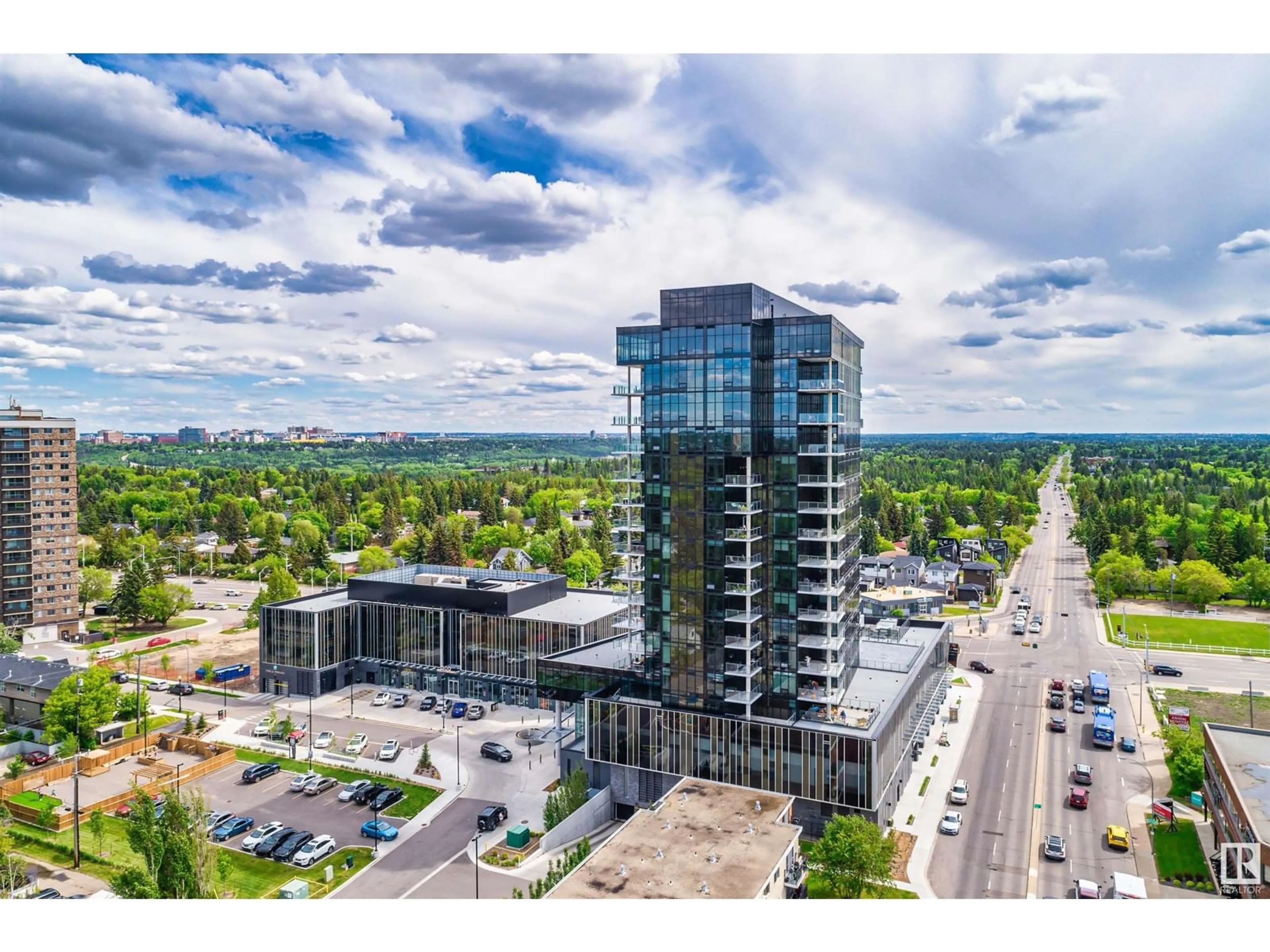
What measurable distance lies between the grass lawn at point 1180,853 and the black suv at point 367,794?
95.9ft

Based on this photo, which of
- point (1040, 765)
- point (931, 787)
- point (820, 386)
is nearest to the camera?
point (820, 386)

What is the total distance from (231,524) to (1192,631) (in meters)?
107

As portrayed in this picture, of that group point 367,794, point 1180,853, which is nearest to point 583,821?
point 367,794

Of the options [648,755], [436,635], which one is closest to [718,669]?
[648,755]

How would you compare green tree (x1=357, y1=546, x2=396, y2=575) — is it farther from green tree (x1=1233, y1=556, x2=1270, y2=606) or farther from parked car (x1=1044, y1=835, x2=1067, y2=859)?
green tree (x1=1233, y1=556, x2=1270, y2=606)

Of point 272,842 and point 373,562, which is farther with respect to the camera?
point 373,562

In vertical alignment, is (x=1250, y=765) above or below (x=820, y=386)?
below

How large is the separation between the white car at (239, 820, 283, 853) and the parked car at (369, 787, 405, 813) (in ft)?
11.6

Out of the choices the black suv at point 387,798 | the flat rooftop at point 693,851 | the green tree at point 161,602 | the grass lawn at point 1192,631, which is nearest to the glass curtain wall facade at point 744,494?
the flat rooftop at point 693,851

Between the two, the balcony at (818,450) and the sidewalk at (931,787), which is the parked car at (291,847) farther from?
the balcony at (818,450)

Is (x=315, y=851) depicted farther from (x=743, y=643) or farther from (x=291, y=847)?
(x=743, y=643)

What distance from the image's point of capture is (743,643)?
31531 mm

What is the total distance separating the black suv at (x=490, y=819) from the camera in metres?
31.8

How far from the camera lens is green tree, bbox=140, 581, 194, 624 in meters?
66.9
